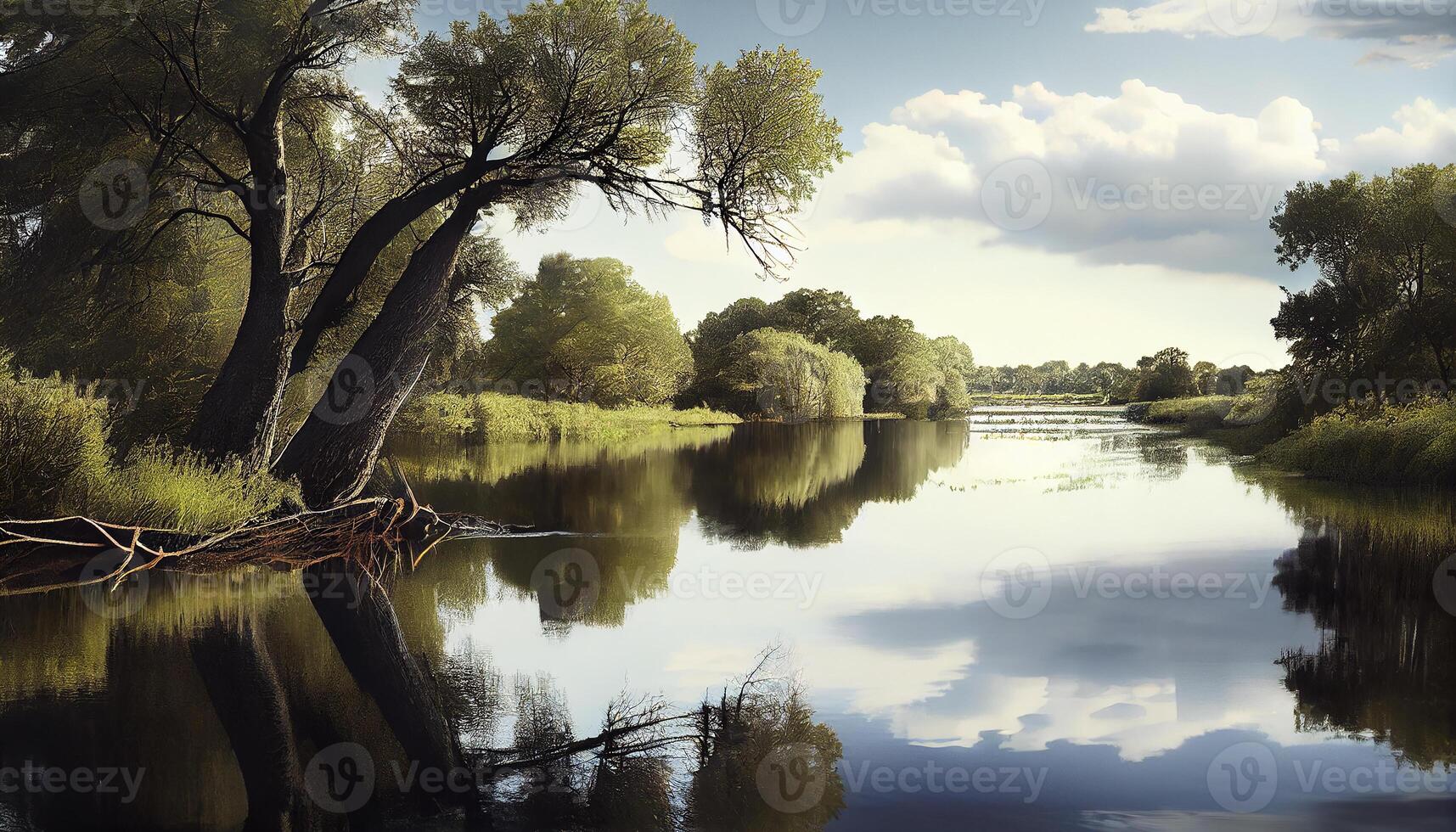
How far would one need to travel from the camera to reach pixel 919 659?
19.2 feet

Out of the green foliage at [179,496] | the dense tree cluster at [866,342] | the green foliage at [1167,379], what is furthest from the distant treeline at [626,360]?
the green foliage at [179,496]

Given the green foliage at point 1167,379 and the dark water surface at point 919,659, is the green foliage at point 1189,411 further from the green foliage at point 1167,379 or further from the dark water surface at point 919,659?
the dark water surface at point 919,659

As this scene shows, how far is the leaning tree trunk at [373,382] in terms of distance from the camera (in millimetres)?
11156

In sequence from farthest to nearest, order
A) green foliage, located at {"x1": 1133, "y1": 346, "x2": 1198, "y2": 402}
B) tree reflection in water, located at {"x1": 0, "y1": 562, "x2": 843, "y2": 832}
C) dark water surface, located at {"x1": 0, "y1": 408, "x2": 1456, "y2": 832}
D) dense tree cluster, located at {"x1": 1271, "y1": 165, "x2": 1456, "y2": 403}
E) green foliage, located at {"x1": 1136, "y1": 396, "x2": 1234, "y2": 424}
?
1. green foliage, located at {"x1": 1133, "y1": 346, "x2": 1198, "y2": 402}
2. green foliage, located at {"x1": 1136, "y1": 396, "x2": 1234, "y2": 424}
3. dense tree cluster, located at {"x1": 1271, "y1": 165, "x2": 1456, "y2": 403}
4. dark water surface, located at {"x1": 0, "y1": 408, "x2": 1456, "y2": 832}
5. tree reflection in water, located at {"x1": 0, "y1": 562, "x2": 843, "y2": 832}

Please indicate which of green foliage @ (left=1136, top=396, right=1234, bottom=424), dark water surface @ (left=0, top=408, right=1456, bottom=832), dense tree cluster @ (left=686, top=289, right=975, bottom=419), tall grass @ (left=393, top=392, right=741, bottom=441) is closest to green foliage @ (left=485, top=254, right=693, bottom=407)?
tall grass @ (left=393, top=392, right=741, bottom=441)

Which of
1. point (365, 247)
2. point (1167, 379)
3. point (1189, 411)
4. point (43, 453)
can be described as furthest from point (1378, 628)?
point (1167, 379)

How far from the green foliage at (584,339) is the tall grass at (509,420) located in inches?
187

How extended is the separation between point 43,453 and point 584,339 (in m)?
38.4

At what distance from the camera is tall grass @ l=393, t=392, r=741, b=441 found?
1076 inches

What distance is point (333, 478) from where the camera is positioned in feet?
36.7

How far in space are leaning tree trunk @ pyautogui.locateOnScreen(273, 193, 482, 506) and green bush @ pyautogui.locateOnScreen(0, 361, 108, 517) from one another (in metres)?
2.74

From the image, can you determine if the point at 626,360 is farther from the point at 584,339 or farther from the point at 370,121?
the point at 370,121

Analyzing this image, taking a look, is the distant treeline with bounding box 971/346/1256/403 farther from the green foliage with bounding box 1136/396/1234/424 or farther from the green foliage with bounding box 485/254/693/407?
the green foliage with bounding box 485/254/693/407

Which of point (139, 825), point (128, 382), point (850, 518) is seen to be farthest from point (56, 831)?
point (128, 382)
